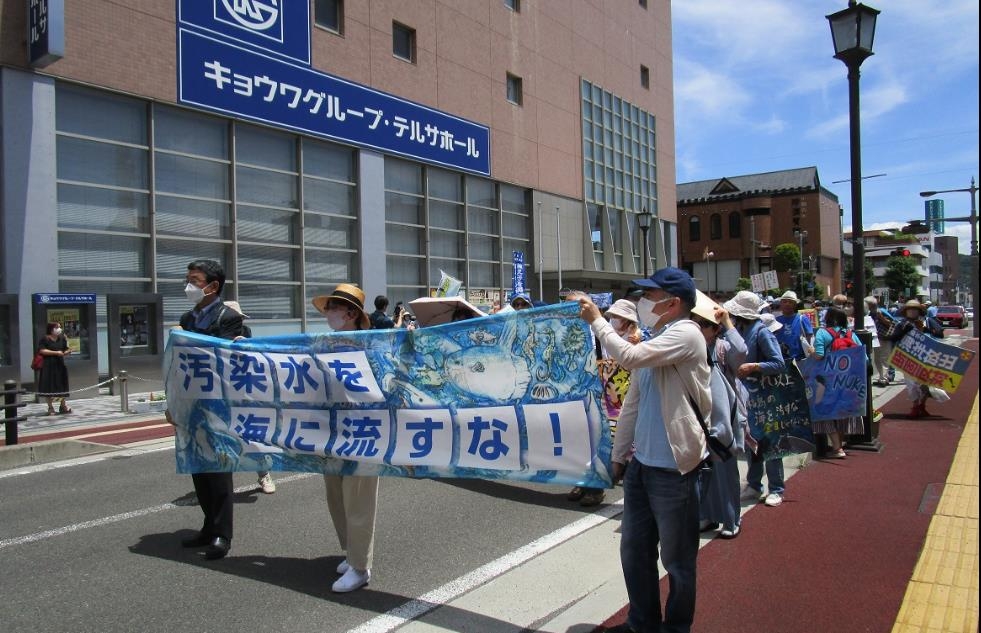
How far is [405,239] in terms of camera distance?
24625mm

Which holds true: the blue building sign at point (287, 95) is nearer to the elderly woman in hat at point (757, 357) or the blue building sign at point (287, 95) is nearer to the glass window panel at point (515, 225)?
the glass window panel at point (515, 225)

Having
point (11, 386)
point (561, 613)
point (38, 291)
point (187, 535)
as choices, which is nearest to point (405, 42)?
point (38, 291)

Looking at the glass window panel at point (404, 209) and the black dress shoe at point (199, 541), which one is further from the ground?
the glass window panel at point (404, 209)

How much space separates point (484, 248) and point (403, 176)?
16.4 ft

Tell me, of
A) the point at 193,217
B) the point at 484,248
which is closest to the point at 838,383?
the point at 193,217

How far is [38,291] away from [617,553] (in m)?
14.6

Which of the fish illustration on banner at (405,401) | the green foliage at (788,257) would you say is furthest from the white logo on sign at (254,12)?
the green foliage at (788,257)

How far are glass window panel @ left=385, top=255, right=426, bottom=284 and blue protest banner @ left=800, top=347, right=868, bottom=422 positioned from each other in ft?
55.8

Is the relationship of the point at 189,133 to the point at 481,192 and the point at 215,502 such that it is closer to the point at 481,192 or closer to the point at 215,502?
the point at 481,192

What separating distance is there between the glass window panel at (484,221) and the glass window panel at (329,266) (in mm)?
6159

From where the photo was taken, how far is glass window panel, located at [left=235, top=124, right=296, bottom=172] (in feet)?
63.7

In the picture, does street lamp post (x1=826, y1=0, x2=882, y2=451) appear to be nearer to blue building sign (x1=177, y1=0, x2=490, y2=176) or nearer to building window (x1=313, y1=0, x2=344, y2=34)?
blue building sign (x1=177, y1=0, x2=490, y2=176)

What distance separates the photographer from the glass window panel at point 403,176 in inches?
941

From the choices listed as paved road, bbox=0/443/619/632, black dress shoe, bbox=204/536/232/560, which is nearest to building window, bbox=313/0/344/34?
paved road, bbox=0/443/619/632
